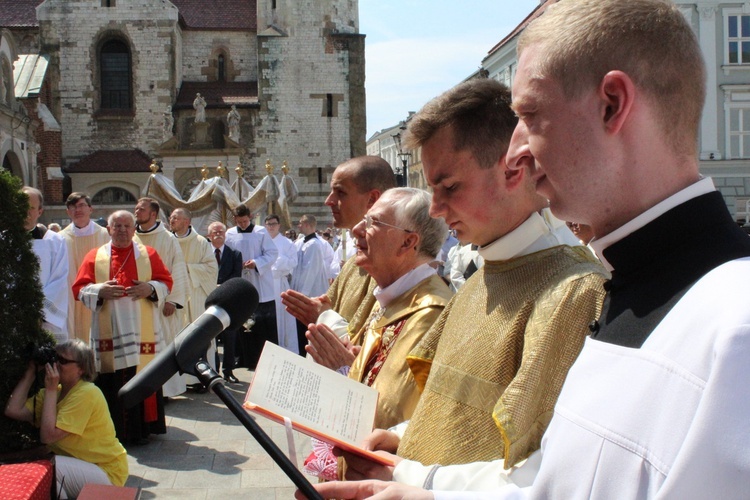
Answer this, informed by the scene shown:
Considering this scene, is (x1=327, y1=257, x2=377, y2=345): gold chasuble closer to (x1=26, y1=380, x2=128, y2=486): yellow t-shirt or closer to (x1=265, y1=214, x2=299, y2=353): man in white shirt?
(x1=26, y1=380, x2=128, y2=486): yellow t-shirt

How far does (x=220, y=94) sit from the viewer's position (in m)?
33.4

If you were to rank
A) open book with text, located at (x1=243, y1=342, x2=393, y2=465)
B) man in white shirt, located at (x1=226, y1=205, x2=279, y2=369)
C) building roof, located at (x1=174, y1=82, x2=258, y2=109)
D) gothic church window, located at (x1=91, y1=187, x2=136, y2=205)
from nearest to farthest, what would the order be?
1. open book with text, located at (x1=243, y1=342, x2=393, y2=465)
2. man in white shirt, located at (x1=226, y1=205, x2=279, y2=369)
3. gothic church window, located at (x1=91, y1=187, x2=136, y2=205)
4. building roof, located at (x1=174, y1=82, x2=258, y2=109)

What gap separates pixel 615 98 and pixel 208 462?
18.9ft

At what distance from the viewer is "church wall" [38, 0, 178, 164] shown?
3175 cm

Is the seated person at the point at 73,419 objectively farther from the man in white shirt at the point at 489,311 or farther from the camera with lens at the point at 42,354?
the man in white shirt at the point at 489,311

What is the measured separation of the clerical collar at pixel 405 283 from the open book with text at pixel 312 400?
792 millimetres

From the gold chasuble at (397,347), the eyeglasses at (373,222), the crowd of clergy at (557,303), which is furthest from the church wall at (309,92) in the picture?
the gold chasuble at (397,347)

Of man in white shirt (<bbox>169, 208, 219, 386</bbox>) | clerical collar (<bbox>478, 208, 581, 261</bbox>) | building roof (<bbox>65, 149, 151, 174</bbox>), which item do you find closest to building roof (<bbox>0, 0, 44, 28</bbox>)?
building roof (<bbox>65, 149, 151, 174</bbox>)

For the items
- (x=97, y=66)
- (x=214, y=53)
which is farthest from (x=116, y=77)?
(x=214, y=53)

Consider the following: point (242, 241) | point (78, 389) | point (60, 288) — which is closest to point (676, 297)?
point (78, 389)

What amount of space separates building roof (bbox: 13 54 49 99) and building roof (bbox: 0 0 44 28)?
8.27 ft

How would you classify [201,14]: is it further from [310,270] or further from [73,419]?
[73,419]

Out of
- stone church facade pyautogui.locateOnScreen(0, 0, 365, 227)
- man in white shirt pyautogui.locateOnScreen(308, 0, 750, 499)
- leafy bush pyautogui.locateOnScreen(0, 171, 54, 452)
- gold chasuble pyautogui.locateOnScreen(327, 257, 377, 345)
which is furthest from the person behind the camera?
stone church facade pyautogui.locateOnScreen(0, 0, 365, 227)

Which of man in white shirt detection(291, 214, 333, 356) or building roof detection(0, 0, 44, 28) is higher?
building roof detection(0, 0, 44, 28)
